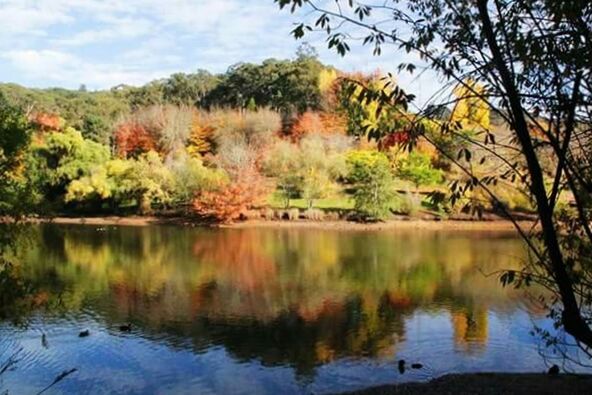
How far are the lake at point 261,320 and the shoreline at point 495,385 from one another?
32.8 inches

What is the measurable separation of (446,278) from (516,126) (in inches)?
659

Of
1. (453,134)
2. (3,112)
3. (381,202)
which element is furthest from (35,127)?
(381,202)

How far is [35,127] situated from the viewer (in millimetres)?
6742

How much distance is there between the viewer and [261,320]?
14031mm

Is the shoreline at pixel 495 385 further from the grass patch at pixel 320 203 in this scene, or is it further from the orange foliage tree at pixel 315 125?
the orange foliage tree at pixel 315 125

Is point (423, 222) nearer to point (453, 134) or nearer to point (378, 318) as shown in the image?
point (378, 318)

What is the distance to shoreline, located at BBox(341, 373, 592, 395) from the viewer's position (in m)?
7.99

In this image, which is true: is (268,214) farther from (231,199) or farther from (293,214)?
(231,199)

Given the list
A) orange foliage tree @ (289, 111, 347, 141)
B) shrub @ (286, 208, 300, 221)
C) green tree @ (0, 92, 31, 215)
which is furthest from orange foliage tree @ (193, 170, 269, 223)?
green tree @ (0, 92, 31, 215)

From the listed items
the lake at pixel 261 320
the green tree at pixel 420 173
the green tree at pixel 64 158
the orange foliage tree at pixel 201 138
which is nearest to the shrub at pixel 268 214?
the green tree at pixel 420 173

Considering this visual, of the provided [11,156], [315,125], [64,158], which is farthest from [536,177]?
[315,125]

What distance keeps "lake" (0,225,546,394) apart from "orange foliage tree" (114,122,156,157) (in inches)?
913

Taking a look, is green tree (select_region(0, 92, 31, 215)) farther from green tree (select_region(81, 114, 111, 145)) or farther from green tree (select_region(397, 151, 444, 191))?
green tree (select_region(81, 114, 111, 145))

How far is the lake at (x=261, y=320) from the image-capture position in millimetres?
10398
